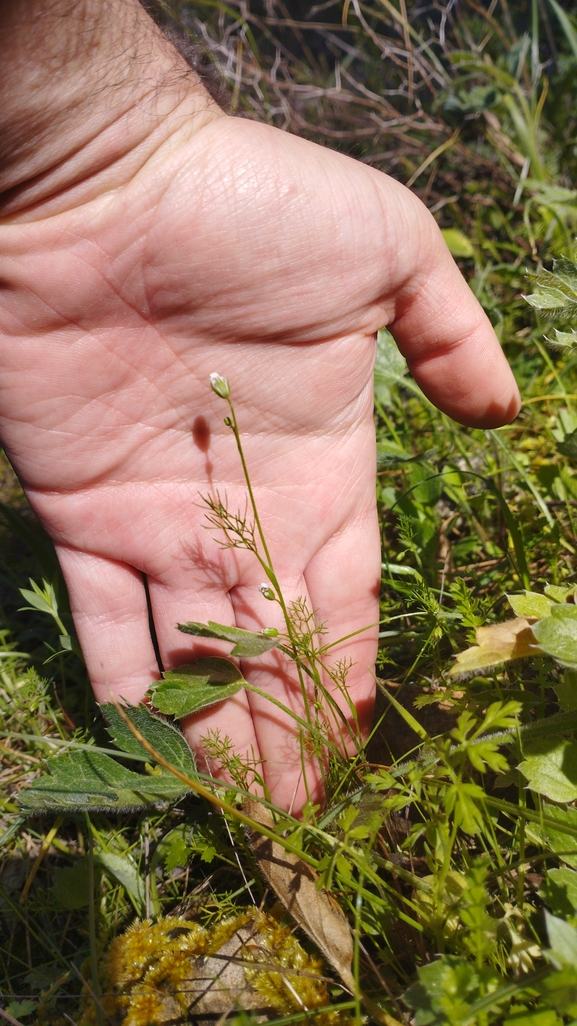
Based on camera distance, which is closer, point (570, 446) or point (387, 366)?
point (570, 446)

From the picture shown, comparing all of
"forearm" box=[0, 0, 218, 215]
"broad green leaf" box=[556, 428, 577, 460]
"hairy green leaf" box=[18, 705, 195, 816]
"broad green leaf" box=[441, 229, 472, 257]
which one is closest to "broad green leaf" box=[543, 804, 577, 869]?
"hairy green leaf" box=[18, 705, 195, 816]

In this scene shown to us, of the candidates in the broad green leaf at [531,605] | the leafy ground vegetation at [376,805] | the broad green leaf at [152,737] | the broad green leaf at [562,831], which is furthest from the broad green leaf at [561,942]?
the broad green leaf at [152,737]

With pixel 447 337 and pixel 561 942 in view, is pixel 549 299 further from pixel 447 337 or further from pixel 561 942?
pixel 561 942

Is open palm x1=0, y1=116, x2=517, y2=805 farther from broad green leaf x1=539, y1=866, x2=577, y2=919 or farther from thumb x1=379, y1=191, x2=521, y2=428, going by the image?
broad green leaf x1=539, y1=866, x2=577, y2=919

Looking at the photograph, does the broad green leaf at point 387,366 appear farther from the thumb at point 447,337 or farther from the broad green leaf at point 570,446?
the broad green leaf at point 570,446

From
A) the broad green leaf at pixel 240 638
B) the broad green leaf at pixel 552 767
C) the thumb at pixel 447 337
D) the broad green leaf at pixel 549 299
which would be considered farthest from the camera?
the thumb at pixel 447 337

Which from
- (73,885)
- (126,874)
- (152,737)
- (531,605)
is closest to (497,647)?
(531,605)
